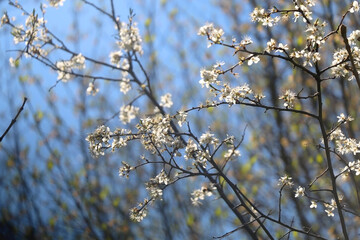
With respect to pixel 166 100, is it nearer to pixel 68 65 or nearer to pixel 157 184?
pixel 68 65

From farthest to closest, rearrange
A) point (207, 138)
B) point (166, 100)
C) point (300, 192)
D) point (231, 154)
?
point (166, 100) → point (231, 154) → point (207, 138) → point (300, 192)

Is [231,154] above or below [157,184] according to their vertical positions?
above

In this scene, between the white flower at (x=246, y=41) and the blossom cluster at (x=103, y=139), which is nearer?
the white flower at (x=246, y=41)

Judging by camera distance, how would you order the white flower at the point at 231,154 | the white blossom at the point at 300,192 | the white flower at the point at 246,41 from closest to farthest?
the white flower at the point at 246,41, the white blossom at the point at 300,192, the white flower at the point at 231,154

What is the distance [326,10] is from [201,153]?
4.23 meters

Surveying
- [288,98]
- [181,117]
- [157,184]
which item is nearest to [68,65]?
[181,117]

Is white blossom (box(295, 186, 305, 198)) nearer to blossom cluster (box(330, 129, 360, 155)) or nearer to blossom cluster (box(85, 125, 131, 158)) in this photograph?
blossom cluster (box(330, 129, 360, 155))

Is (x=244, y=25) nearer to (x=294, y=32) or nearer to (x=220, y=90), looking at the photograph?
(x=294, y=32)

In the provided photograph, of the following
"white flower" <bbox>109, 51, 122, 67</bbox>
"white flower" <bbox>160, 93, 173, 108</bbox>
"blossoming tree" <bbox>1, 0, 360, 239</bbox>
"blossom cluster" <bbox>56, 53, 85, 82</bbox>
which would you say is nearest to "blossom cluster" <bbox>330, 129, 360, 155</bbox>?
"blossoming tree" <bbox>1, 0, 360, 239</bbox>

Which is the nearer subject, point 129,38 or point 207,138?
point 207,138

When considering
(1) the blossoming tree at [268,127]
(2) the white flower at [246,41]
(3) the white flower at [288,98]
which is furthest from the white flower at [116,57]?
(3) the white flower at [288,98]

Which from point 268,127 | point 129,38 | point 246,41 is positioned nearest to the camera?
point 246,41

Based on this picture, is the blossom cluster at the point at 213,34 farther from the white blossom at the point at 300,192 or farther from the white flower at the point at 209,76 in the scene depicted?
the white blossom at the point at 300,192

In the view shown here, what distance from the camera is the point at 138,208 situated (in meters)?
3.01
